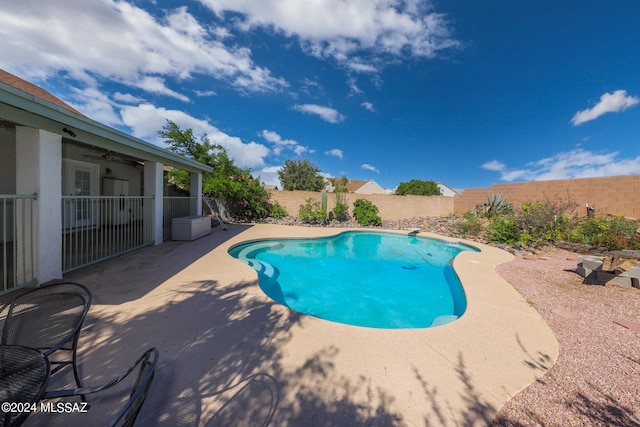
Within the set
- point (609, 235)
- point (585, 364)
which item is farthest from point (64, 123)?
point (609, 235)

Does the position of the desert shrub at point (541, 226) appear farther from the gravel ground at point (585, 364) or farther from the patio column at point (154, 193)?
the patio column at point (154, 193)

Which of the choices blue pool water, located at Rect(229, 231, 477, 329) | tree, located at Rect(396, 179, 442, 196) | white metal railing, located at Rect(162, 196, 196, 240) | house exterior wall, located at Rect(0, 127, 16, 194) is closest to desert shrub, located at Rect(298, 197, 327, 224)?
blue pool water, located at Rect(229, 231, 477, 329)

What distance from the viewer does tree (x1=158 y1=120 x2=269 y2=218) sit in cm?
1283

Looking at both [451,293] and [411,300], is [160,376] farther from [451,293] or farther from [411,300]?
[451,293]

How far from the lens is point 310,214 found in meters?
13.9

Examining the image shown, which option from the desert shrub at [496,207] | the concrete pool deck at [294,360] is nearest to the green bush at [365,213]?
the desert shrub at [496,207]

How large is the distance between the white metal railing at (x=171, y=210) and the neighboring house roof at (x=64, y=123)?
2679mm

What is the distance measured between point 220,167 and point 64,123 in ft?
32.3

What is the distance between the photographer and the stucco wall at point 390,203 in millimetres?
15344

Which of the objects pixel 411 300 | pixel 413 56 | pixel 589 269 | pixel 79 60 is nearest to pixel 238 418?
pixel 411 300

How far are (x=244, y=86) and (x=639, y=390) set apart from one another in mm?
15345

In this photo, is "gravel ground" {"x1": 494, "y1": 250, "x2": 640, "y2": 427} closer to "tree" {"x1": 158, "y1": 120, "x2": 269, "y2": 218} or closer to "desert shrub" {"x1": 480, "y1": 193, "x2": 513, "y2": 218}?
"desert shrub" {"x1": 480, "y1": 193, "x2": 513, "y2": 218}

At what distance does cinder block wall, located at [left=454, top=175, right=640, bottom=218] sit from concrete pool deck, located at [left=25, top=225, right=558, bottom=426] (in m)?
13.5

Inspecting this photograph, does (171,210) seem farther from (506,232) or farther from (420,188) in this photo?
(420,188)
